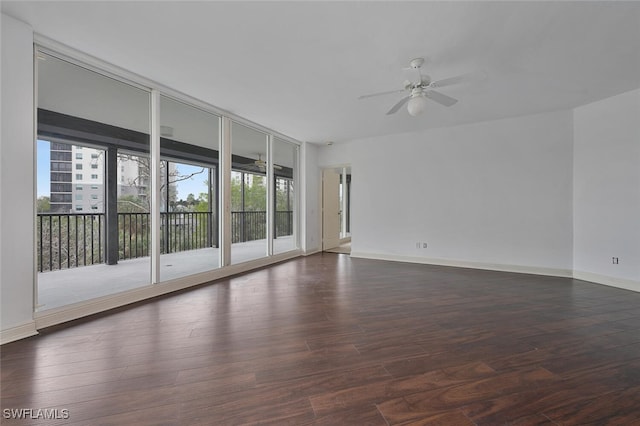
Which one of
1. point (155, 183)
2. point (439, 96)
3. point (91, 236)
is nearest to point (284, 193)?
point (155, 183)

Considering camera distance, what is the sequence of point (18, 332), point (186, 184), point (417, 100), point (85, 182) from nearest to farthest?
point (18, 332) → point (417, 100) → point (85, 182) → point (186, 184)

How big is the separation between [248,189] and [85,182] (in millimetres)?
2753

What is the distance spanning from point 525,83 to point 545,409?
3648mm

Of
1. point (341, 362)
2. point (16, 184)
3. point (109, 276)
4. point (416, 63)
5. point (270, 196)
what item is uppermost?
point (416, 63)

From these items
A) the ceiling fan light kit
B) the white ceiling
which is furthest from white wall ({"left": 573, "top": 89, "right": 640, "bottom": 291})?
the ceiling fan light kit

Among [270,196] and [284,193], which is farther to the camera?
[284,193]

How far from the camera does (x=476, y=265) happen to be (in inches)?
202

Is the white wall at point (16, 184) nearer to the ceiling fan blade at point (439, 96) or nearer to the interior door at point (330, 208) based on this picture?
the ceiling fan blade at point (439, 96)

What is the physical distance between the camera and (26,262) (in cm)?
236

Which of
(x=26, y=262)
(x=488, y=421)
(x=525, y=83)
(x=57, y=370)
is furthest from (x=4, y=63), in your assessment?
(x=525, y=83)

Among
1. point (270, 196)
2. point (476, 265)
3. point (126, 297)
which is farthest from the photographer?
point (270, 196)

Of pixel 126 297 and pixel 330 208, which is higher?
pixel 330 208

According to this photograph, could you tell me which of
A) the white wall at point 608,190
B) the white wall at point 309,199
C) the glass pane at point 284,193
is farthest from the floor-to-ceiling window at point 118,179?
the white wall at point 608,190

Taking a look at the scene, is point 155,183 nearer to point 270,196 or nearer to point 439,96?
point 270,196
